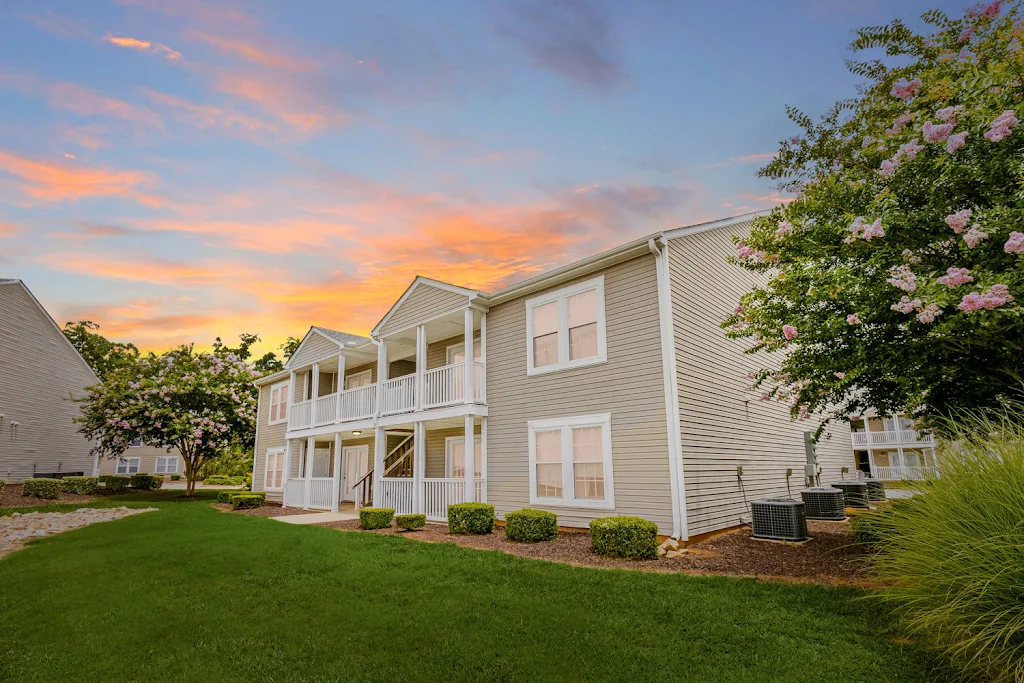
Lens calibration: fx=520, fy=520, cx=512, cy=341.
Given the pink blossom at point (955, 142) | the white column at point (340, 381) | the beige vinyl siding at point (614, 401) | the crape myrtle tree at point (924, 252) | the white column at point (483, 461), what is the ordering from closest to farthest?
the crape myrtle tree at point (924, 252) < the pink blossom at point (955, 142) < the beige vinyl siding at point (614, 401) < the white column at point (483, 461) < the white column at point (340, 381)

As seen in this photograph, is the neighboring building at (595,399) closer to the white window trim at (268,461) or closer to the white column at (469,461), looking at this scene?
the white column at (469,461)

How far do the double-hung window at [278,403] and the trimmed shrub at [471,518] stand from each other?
14090 mm

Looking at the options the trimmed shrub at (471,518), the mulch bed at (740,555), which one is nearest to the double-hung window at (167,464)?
the trimmed shrub at (471,518)

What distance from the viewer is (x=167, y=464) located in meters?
47.2

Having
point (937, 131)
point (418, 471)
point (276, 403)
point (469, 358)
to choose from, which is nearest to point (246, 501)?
point (276, 403)

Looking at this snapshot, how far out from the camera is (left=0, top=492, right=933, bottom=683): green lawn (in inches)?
177

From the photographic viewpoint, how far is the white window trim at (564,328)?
11430 millimetres

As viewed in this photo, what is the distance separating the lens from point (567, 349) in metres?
12.0

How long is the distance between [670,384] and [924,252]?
4.42 m

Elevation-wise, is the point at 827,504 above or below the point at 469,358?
below

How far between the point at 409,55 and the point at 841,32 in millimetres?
9587

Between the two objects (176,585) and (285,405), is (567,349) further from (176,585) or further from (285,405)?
(285,405)

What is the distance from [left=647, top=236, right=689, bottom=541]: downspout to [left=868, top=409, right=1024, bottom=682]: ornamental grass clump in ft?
16.2

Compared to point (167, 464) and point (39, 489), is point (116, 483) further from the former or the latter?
point (167, 464)
